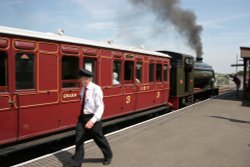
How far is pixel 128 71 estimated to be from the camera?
36.9ft

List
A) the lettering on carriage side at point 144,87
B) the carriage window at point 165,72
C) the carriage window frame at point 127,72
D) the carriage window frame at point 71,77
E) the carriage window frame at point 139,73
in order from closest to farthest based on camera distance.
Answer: the carriage window frame at point 71,77 < the carriage window frame at point 127,72 < the carriage window frame at point 139,73 < the lettering on carriage side at point 144,87 < the carriage window at point 165,72

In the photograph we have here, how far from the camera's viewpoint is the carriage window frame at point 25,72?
21.9 feet

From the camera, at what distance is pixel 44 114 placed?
288 inches

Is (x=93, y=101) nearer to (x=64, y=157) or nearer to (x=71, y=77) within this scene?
(x=64, y=157)

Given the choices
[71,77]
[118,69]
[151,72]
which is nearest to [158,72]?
[151,72]

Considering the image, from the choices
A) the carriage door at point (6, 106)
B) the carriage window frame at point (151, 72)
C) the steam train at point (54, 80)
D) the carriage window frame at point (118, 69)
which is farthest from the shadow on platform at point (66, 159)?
the carriage window frame at point (151, 72)

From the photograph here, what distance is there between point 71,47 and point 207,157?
3.97 meters

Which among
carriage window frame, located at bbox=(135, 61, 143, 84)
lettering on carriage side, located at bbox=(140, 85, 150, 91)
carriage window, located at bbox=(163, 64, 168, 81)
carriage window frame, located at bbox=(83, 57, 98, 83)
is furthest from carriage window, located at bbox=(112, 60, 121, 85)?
carriage window, located at bbox=(163, 64, 168, 81)

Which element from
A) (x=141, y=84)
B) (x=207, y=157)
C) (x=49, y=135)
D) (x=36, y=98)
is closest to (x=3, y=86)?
(x=36, y=98)

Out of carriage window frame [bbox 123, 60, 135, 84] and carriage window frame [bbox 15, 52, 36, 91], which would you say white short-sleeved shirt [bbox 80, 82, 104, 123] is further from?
carriage window frame [bbox 123, 60, 135, 84]

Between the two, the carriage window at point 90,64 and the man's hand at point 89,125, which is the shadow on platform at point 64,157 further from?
the carriage window at point 90,64

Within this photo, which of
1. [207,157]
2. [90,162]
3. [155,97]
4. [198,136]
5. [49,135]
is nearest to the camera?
[90,162]

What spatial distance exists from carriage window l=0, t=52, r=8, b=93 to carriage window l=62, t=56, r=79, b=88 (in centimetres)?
172

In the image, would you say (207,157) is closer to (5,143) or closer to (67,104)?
(67,104)
